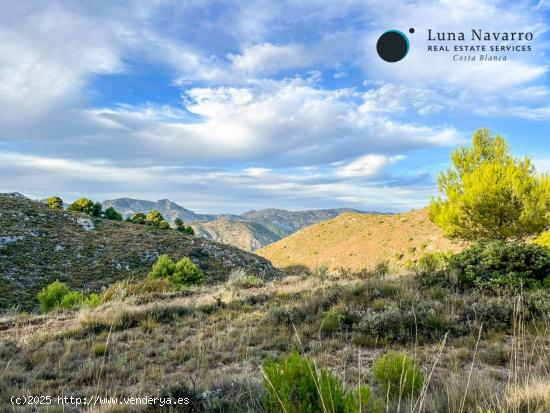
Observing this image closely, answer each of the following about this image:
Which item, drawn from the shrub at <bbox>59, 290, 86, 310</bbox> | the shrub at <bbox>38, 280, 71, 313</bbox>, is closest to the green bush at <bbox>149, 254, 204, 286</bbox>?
the shrub at <bbox>38, 280, 71, 313</bbox>

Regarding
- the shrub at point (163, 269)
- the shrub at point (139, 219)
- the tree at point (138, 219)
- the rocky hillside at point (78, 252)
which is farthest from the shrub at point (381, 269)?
the tree at point (138, 219)

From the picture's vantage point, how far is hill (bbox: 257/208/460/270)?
143 feet

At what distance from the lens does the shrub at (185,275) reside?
19041 millimetres

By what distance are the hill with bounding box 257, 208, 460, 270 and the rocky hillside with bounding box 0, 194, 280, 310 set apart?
13468mm

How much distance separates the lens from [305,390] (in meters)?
3.20

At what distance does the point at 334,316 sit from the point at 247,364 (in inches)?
107

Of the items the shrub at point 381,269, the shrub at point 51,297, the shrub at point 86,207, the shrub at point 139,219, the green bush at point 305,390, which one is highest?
the shrub at point 86,207

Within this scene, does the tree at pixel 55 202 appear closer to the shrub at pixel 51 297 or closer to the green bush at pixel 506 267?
the shrub at pixel 51 297

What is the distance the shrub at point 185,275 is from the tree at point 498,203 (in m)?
17.1

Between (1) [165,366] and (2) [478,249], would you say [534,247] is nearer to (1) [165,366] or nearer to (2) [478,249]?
(2) [478,249]

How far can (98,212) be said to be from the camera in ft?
139

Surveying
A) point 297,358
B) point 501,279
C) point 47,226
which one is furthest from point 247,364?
point 47,226

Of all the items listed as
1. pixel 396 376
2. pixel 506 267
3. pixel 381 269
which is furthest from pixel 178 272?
pixel 396 376

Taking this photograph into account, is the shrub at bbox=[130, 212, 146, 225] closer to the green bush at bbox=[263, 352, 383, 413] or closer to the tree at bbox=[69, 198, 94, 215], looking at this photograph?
the tree at bbox=[69, 198, 94, 215]
